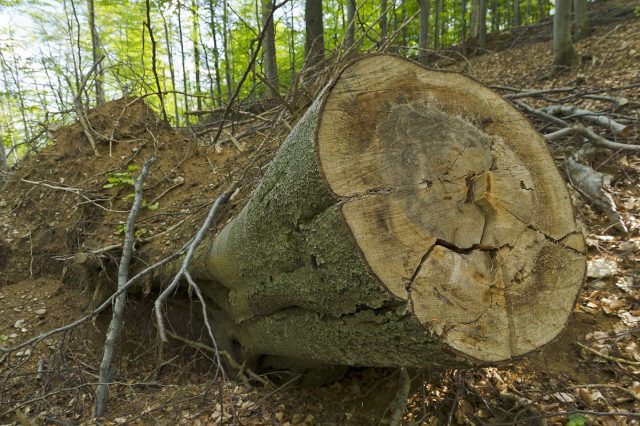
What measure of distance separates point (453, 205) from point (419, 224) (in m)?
0.18

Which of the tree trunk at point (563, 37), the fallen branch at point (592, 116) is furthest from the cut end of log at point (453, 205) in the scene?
the tree trunk at point (563, 37)

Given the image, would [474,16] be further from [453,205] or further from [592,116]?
[453,205]

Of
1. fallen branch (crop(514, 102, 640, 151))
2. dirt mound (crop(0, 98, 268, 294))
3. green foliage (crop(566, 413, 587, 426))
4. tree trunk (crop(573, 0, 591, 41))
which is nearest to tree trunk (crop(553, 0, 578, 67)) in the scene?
tree trunk (crop(573, 0, 591, 41))

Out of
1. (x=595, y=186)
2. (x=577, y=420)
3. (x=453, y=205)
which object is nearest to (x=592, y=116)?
(x=595, y=186)

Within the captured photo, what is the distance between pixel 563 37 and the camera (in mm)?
7812

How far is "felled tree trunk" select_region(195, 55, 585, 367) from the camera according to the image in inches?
51.2

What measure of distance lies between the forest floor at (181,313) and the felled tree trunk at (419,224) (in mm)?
741

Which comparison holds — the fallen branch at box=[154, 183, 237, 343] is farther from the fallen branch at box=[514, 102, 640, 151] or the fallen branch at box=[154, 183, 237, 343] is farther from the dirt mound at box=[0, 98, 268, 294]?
the fallen branch at box=[514, 102, 640, 151]

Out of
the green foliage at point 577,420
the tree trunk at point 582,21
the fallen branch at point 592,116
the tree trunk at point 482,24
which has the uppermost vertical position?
the tree trunk at point 482,24

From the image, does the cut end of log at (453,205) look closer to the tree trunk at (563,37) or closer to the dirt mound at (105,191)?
the dirt mound at (105,191)

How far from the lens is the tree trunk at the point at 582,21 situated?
9414mm

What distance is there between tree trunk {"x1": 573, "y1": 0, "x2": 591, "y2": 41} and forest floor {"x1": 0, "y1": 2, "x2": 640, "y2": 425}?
3.46 m

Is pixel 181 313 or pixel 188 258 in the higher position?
pixel 188 258

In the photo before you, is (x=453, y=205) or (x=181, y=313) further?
(x=181, y=313)
